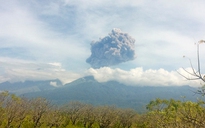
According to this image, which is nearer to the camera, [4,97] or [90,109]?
[4,97]

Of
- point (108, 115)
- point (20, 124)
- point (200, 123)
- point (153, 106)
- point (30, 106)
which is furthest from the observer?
point (108, 115)

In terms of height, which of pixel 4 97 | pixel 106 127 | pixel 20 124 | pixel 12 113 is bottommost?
pixel 106 127

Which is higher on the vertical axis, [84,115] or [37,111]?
[37,111]

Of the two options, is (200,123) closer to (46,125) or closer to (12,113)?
(12,113)

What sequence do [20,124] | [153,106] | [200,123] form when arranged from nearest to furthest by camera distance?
[200,123]
[20,124]
[153,106]

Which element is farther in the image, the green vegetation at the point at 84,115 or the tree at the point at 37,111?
the green vegetation at the point at 84,115

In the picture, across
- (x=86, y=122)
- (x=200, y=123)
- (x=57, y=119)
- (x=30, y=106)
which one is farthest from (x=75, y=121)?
(x=200, y=123)

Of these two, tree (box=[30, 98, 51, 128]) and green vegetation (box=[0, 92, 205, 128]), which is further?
green vegetation (box=[0, 92, 205, 128])

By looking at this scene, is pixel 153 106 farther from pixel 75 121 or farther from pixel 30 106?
pixel 30 106

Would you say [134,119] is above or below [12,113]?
below

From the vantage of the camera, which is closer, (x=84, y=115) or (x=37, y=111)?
(x=37, y=111)
